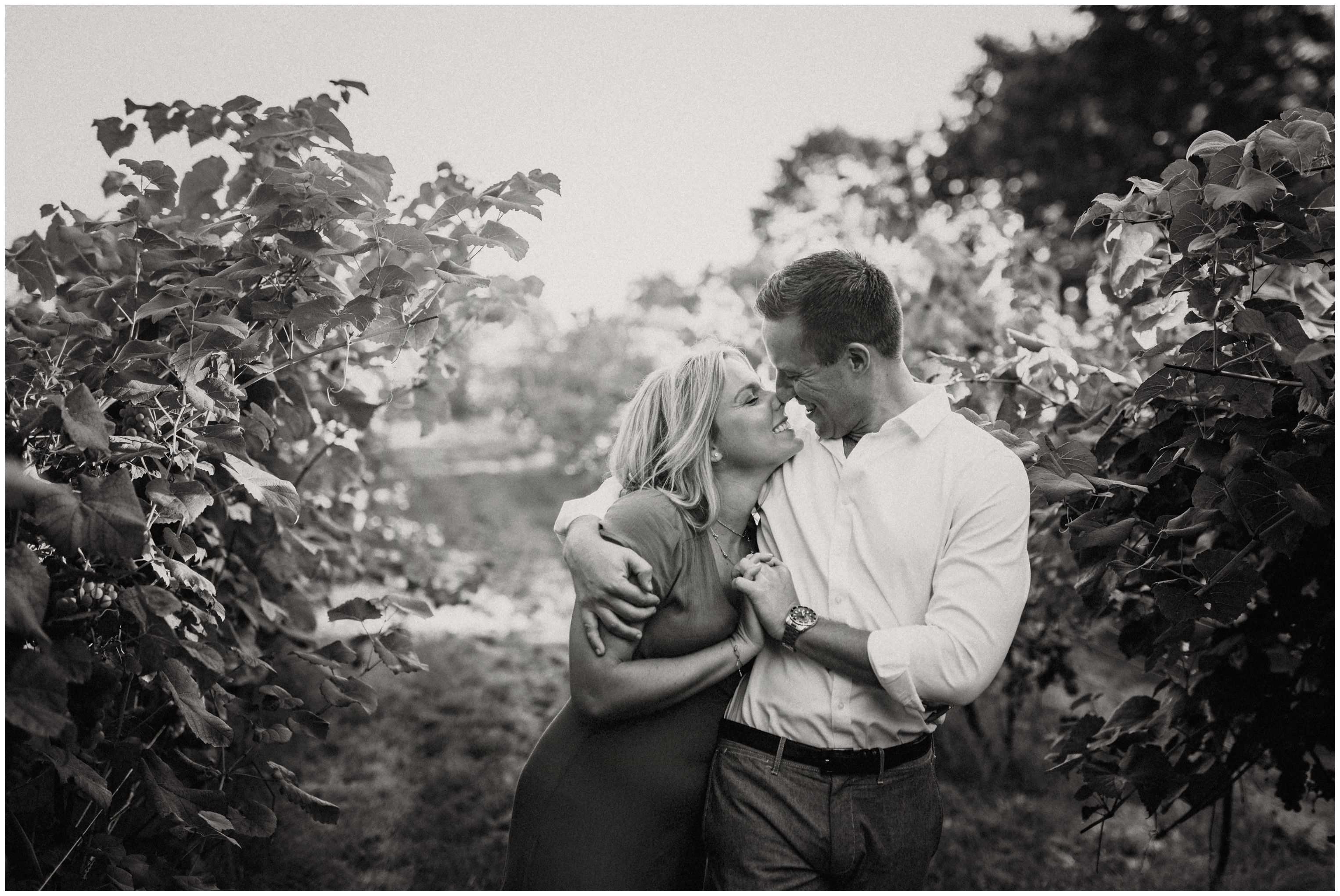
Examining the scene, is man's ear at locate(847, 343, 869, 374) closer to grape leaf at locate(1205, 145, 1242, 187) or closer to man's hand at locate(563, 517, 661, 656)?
man's hand at locate(563, 517, 661, 656)

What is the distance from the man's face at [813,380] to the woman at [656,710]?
4.5 inches

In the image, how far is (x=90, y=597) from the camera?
1918mm

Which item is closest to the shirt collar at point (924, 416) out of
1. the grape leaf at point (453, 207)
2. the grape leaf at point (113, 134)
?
the grape leaf at point (453, 207)

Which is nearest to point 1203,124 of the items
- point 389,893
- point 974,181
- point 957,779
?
point 974,181

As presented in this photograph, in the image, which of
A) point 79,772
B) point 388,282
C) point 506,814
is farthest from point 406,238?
point 506,814

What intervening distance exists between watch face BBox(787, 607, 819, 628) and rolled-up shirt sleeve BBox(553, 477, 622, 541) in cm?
57

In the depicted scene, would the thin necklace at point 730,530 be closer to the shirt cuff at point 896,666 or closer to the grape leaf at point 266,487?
the shirt cuff at point 896,666

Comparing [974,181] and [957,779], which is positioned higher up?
[974,181]

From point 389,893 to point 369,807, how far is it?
129 cm

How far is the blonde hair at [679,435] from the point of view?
2.26 m

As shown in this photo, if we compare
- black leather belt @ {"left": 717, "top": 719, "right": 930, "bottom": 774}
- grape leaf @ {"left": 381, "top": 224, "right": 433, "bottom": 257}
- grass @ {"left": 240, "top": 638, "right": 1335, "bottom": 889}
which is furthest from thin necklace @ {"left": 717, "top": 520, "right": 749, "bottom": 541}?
grass @ {"left": 240, "top": 638, "right": 1335, "bottom": 889}

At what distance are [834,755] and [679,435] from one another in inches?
32.0

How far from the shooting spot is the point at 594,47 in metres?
4.23

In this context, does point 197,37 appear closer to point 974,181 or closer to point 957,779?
point 957,779
